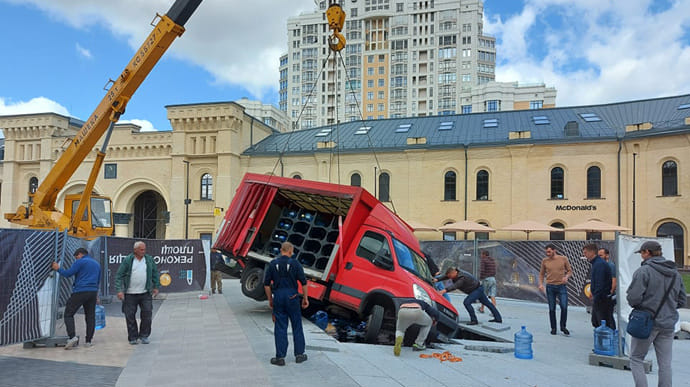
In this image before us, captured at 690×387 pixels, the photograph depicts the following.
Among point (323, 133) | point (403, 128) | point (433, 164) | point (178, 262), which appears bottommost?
point (178, 262)

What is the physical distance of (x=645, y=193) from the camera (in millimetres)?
27562

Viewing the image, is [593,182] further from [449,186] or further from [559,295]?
[559,295]

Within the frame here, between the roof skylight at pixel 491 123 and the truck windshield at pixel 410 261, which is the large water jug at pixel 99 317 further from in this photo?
the roof skylight at pixel 491 123

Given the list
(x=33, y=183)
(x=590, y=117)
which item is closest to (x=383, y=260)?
(x=590, y=117)

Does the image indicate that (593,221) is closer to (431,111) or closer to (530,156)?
(530,156)

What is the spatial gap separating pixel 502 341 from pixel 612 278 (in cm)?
248

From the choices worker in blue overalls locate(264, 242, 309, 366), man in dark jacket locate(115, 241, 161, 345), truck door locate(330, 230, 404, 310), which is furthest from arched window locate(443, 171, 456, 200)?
worker in blue overalls locate(264, 242, 309, 366)

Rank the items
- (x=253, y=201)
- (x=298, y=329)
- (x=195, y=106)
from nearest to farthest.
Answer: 1. (x=298, y=329)
2. (x=253, y=201)
3. (x=195, y=106)

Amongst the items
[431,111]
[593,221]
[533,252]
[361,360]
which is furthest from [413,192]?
[431,111]

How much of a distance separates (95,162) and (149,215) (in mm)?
24762

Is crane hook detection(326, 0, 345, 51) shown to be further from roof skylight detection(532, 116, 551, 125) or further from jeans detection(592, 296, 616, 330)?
roof skylight detection(532, 116, 551, 125)

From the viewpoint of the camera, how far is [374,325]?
31.0 feet

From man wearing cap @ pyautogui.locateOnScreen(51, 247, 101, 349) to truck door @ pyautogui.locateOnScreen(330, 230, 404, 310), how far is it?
4.59m

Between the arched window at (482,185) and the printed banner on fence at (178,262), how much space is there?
20131 millimetres
